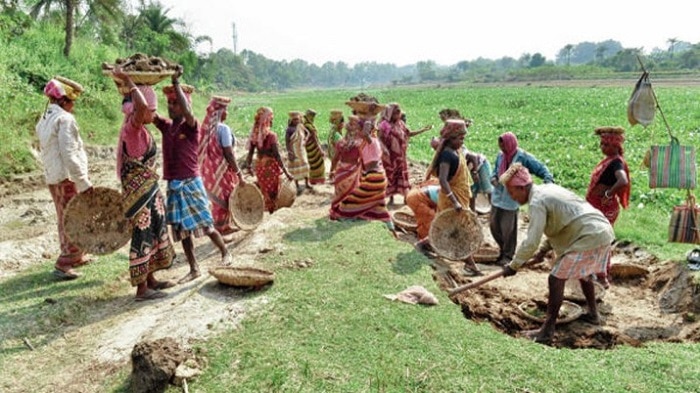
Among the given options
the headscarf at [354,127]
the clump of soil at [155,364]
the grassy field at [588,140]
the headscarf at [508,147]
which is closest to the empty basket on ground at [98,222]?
the clump of soil at [155,364]

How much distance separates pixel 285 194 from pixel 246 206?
4.70 ft

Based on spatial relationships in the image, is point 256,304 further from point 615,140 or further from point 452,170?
point 615,140

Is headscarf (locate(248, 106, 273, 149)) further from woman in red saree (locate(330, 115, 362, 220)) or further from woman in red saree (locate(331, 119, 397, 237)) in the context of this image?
woman in red saree (locate(331, 119, 397, 237))

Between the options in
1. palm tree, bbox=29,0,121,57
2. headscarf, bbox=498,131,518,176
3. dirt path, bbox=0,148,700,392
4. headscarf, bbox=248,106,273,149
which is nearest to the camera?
dirt path, bbox=0,148,700,392

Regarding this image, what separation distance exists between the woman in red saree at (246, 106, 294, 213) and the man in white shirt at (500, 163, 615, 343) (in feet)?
16.5

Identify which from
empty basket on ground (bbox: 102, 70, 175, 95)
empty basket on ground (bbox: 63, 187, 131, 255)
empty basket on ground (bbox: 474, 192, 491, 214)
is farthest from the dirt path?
empty basket on ground (bbox: 102, 70, 175, 95)

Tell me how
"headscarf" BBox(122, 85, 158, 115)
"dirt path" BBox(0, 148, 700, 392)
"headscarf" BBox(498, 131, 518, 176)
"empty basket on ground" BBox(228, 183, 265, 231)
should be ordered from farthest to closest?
"empty basket on ground" BBox(228, 183, 265, 231)
"headscarf" BBox(498, 131, 518, 176)
"headscarf" BBox(122, 85, 158, 115)
"dirt path" BBox(0, 148, 700, 392)

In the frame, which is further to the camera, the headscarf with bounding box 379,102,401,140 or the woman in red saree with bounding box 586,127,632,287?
the headscarf with bounding box 379,102,401,140

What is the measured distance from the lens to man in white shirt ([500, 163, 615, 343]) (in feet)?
14.8

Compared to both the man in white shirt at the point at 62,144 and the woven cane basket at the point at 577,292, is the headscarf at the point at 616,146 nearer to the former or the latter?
the woven cane basket at the point at 577,292

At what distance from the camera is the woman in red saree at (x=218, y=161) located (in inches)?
296

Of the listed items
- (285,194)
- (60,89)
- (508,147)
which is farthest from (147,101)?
(508,147)

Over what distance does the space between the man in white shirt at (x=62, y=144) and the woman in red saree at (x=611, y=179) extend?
18.9 feet

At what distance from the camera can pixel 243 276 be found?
5.12 meters
